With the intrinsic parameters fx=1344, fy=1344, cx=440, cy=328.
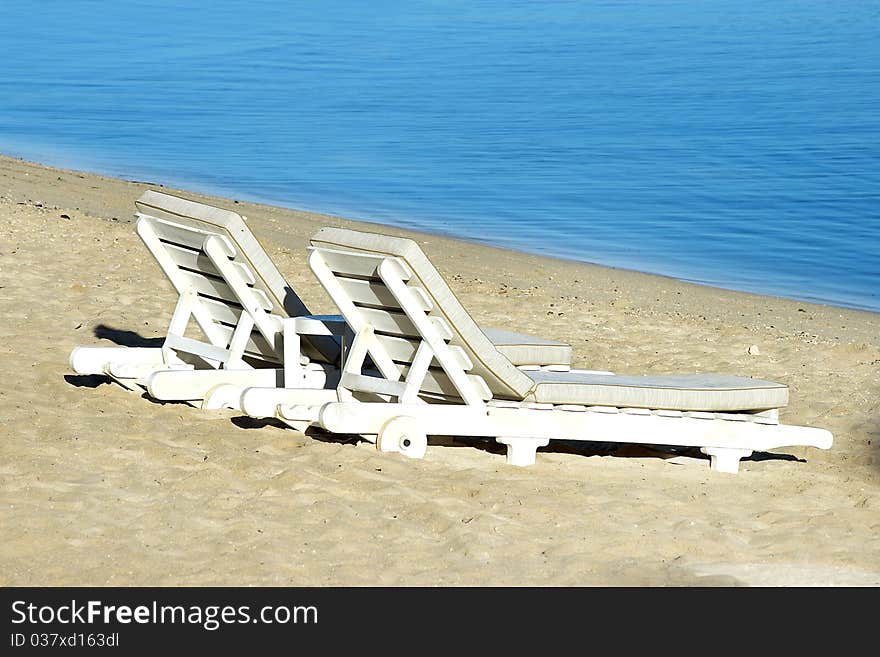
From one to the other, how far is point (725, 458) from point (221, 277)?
275 cm

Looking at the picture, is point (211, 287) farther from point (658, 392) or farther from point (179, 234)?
point (658, 392)

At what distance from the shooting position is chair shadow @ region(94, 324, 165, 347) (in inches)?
351

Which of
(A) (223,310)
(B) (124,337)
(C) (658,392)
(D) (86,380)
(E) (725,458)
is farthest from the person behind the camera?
(B) (124,337)

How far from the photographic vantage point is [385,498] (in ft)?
18.7

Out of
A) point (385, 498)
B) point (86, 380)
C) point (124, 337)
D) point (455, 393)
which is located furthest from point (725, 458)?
point (124, 337)

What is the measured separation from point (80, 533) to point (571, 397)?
2.45m

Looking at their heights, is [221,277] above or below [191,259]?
below

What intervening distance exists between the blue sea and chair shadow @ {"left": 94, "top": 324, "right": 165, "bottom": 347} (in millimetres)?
8239

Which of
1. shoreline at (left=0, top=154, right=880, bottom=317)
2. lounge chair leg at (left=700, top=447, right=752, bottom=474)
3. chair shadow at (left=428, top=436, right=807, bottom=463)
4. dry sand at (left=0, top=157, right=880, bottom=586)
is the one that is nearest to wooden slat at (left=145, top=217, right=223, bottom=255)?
dry sand at (left=0, top=157, right=880, bottom=586)

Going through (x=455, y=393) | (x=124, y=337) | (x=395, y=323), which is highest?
(x=124, y=337)

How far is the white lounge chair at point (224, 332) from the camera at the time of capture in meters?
6.77

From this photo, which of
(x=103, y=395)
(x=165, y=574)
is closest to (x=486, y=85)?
(x=103, y=395)

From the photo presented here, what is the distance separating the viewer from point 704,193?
71.1 feet
